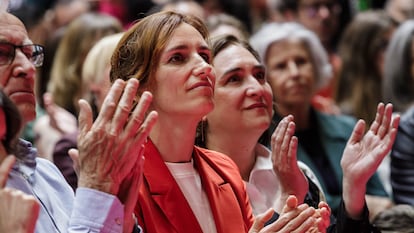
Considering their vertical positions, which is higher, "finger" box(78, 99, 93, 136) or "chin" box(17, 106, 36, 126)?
"finger" box(78, 99, 93, 136)

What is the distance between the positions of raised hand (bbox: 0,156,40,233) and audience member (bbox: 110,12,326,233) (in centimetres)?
66

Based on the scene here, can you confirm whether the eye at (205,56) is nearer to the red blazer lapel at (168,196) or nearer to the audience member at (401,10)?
the red blazer lapel at (168,196)

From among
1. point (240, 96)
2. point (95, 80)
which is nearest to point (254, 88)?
point (240, 96)

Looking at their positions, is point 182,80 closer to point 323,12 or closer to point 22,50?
point 22,50

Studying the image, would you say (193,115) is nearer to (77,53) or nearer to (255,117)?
(255,117)

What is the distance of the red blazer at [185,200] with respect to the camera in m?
2.49

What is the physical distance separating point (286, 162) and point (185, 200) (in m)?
0.42

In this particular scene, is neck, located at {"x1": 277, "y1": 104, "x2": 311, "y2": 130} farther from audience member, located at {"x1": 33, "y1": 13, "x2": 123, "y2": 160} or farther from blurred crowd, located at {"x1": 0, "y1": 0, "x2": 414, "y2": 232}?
audience member, located at {"x1": 33, "y1": 13, "x2": 123, "y2": 160}

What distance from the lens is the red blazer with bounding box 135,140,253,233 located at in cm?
249

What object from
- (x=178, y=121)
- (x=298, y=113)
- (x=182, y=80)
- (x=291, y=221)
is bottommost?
(x=298, y=113)

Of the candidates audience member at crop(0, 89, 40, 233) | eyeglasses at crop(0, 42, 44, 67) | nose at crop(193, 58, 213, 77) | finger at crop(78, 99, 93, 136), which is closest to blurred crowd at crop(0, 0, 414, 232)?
nose at crop(193, 58, 213, 77)

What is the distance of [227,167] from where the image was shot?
9.22 feet

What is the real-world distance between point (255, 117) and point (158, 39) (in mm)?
605

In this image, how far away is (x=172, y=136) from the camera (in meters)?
2.64
